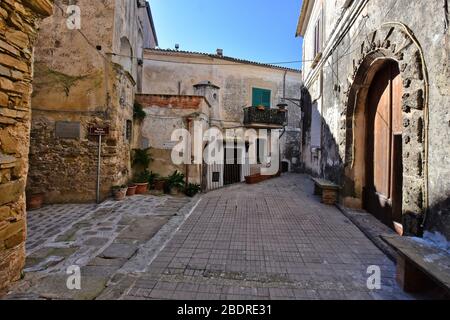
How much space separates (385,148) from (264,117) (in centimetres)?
972

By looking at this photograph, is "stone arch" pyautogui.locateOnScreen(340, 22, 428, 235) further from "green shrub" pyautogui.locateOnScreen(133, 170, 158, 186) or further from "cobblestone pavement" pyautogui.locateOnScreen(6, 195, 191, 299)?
"green shrub" pyautogui.locateOnScreen(133, 170, 158, 186)

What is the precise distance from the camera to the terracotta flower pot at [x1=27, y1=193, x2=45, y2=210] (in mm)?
5984

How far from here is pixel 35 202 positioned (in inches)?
239

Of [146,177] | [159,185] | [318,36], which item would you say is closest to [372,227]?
[159,185]

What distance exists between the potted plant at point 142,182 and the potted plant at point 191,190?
1299 millimetres

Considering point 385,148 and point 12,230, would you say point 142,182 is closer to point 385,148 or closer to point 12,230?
point 12,230

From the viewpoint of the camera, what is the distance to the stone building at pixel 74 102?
6.51 metres

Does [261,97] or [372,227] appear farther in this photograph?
[261,97]

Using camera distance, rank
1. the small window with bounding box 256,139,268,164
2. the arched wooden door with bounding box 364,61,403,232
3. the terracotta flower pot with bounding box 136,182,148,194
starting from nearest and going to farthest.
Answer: the arched wooden door with bounding box 364,61,403,232, the terracotta flower pot with bounding box 136,182,148,194, the small window with bounding box 256,139,268,164

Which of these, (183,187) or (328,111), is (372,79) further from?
(183,187)

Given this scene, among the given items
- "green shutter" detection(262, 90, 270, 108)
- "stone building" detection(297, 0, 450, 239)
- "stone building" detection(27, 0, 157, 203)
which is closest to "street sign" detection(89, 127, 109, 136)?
"stone building" detection(27, 0, 157, 203)

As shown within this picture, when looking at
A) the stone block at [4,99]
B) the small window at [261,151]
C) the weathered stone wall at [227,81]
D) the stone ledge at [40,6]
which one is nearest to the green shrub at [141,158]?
the stone ledge at [40,6]

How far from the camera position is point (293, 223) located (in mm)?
5074

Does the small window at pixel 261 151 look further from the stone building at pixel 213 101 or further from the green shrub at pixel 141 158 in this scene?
the green shrub at pixel 141 158
